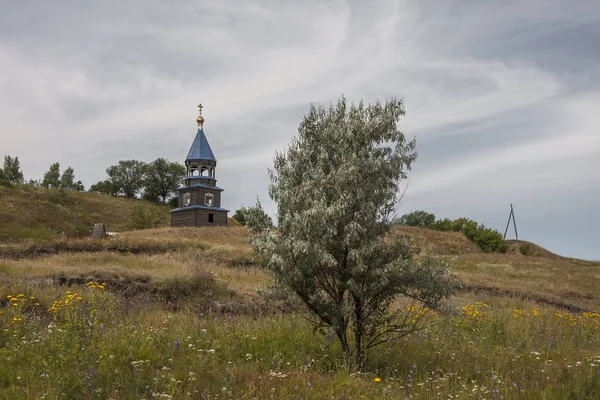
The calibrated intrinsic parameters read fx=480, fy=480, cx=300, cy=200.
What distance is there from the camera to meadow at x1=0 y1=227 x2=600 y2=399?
6727mm

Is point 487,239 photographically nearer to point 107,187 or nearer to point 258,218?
point 258,218

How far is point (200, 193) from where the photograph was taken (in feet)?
207

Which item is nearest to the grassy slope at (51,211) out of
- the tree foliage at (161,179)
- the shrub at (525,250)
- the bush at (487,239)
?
Result: the tree foliage at (161,179)

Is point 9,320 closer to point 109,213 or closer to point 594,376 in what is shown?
point 594,376

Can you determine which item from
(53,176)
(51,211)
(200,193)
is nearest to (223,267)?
(200,193)

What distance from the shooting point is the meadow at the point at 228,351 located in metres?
6.73

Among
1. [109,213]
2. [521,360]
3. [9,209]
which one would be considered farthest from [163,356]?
[109,213]

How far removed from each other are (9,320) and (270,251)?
5.56m

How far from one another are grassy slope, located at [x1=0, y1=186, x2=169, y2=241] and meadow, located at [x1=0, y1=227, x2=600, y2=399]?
5514 centimetres

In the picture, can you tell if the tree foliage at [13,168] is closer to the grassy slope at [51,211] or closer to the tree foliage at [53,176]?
the tree foliage at [53,176]

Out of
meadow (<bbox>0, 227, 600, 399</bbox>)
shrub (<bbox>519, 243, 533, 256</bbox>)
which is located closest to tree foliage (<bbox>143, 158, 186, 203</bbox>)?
shrub (<bbox>519, 243, 533, 256</bbox>)

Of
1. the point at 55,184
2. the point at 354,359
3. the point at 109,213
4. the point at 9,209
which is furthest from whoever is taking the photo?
the point at 55,184

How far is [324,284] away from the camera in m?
8.77

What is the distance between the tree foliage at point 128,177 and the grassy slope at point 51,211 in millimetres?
12255
